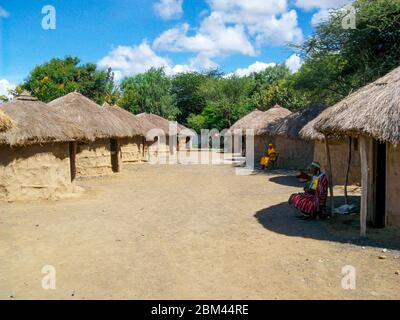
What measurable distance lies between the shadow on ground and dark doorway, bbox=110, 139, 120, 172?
32.7ft

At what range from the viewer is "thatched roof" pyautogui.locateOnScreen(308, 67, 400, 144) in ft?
22.5

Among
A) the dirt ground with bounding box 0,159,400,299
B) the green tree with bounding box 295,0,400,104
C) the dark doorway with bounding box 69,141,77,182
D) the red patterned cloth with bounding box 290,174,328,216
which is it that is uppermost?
the green tree with bounding box 295,0,400,104

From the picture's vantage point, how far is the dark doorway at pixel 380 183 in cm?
834

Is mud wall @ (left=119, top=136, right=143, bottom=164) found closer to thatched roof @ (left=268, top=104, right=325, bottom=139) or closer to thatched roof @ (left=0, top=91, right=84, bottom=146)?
thatched roof @ (left=268, top=104, right=325, bottom=139)

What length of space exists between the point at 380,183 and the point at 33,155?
9.12m

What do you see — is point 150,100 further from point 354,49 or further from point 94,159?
point 354,49

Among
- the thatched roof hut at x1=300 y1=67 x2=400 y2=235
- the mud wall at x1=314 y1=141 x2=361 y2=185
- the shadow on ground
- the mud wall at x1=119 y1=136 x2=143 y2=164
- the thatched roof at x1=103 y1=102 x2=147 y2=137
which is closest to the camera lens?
the thatched roof hut at x1=300 y1=67 x2=400 y2=235

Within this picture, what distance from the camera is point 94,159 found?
17.0m

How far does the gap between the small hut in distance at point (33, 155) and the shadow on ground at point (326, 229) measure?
615cm

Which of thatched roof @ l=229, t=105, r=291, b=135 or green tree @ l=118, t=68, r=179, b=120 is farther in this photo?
green tree @ l=118, t=68, r=179, b=120

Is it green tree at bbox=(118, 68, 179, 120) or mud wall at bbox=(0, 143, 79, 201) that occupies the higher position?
green tree at bbox=(118, 68, 179, 120)

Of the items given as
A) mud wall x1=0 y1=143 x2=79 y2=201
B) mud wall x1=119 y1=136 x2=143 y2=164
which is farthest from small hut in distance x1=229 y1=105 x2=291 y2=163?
mud wall x1=0 y1=143 x2=79 y2=201

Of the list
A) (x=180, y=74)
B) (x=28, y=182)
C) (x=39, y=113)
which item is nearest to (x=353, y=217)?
(x=28, y=182)

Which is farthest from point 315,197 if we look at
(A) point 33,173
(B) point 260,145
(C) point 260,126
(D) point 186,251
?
(B) point 260,145
